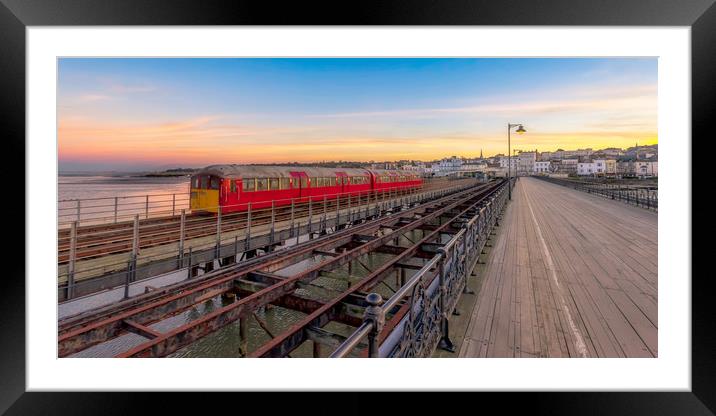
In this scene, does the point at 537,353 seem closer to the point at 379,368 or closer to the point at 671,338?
the point at 671,338

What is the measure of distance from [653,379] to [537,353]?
840mm

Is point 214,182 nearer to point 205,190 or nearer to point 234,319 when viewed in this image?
point 205,190

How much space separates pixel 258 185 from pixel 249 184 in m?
0.48

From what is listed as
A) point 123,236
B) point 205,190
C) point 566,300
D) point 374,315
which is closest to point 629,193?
point 566,300

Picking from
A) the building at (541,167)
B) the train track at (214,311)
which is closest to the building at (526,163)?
the building at (541,167)

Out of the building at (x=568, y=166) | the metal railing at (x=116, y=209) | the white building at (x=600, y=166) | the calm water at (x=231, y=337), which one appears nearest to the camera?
the metal railing at (x=116, y=209)

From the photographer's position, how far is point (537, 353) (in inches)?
115

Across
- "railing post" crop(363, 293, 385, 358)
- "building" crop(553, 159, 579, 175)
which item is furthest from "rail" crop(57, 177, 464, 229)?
"building" crop(553, 159, 579, 175)

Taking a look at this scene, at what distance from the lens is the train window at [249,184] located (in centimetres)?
1210

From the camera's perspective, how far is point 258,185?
1271cm

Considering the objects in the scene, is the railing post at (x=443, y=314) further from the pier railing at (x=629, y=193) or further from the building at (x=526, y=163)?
the building at (x=526, y=163)

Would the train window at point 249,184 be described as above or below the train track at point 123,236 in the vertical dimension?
above
